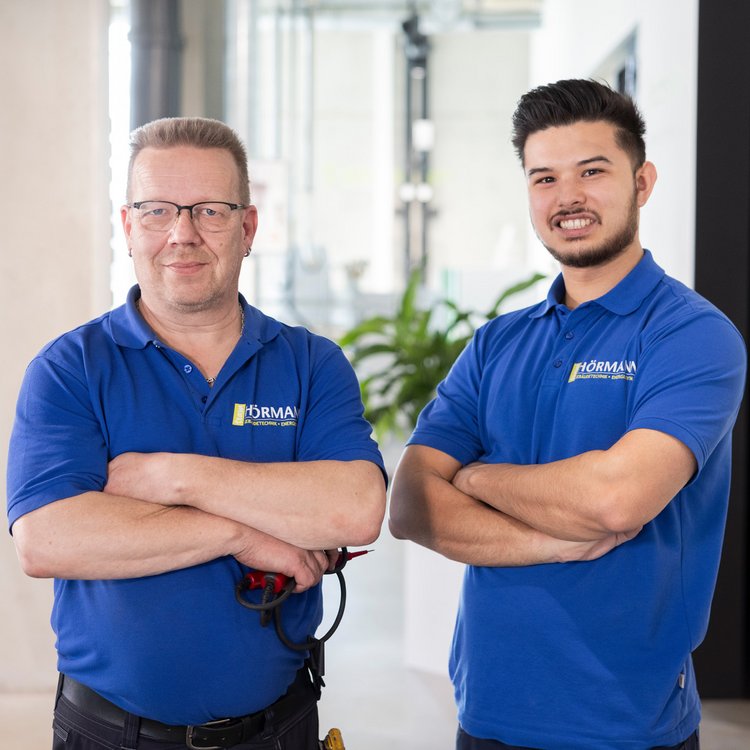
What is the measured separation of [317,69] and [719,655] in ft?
37.8

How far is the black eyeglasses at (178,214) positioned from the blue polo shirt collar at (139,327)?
0.16m

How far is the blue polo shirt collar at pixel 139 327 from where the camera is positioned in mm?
1642

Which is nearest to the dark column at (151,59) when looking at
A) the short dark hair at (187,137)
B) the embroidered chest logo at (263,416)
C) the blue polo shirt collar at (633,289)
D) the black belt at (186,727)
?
the short dark hair at (187,137)

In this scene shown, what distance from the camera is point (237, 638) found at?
154 cm

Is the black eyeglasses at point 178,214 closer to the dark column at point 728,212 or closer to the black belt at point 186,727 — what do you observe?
the black belt at point 186,727

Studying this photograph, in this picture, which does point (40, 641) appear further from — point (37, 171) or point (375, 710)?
point (37, 171)

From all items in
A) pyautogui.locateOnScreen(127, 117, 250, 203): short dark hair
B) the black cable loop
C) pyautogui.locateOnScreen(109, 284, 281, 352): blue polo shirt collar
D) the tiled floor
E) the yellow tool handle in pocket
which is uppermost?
pyautogui.locateOnScreen(127, 117, 250, 203): short dark hair

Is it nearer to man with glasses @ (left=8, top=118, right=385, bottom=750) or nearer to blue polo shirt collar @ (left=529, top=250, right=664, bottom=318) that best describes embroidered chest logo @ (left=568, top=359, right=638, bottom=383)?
blue polo shirt collar @ (left=529, top=250, right=664, bottom=318)

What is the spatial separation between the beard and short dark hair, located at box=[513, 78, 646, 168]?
0.12 meters

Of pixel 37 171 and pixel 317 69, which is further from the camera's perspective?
pixel 317 69

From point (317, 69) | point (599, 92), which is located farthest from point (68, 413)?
point (317, 69)

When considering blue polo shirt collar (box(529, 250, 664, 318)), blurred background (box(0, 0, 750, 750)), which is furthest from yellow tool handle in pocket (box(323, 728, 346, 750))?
blurred background (box(0, 0, 750, 750))

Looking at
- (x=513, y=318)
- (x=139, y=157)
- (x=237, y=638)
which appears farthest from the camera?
(x=513, y=318)

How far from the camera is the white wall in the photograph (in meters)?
3.59
